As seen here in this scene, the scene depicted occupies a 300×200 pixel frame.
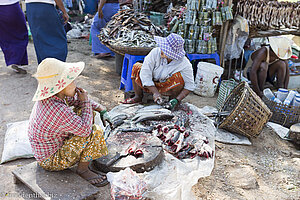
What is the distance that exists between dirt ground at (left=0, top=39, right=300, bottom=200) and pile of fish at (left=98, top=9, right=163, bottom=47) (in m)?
0.94

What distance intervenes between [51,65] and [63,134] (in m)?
0.62

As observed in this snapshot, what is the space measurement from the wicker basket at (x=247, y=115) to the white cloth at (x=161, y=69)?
765 millimetres

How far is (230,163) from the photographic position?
313 centimetres

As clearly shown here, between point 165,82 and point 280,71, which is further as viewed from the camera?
point 280,71

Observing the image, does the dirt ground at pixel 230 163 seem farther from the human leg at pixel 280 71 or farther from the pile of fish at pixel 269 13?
the pile of fish at pixel 269 13

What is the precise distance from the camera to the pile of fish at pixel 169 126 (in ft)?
9.98

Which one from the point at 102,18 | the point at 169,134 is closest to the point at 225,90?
the point at 169,134

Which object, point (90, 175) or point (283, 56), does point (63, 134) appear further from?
point (283, 56)

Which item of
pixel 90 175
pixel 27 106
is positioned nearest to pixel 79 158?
pixel 90 175

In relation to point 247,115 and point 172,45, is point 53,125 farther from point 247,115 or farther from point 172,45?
point 247,115

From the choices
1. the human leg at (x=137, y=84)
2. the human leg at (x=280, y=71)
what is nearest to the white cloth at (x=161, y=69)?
the human leg at (x=137, y=84)

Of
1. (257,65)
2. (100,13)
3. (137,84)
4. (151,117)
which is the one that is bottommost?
(151,117)

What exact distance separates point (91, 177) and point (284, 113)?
311cm

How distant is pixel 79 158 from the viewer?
7.97 feet
